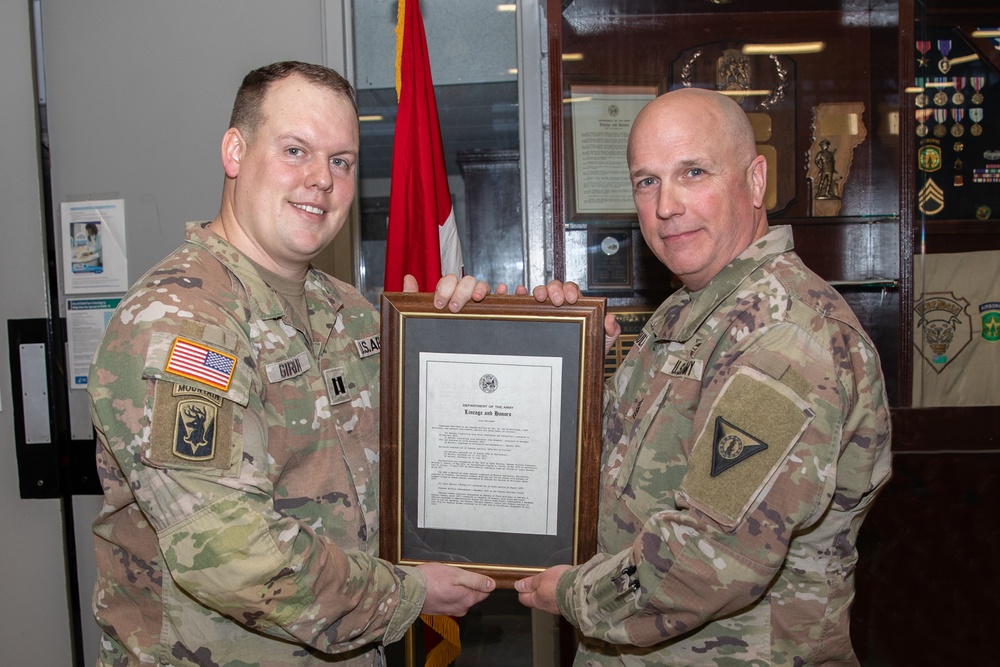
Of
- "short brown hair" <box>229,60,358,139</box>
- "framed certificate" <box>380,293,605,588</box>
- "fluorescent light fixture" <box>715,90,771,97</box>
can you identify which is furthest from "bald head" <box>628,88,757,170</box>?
"fluorescent light fixture" <box>715,90,771,97</box>

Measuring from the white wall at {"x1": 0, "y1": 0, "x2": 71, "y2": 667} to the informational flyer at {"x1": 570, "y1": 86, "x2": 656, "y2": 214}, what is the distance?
2.05 meters

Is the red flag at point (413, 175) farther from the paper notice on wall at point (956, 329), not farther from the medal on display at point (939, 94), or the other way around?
the medal on display at point (939, 94)

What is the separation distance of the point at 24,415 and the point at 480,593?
218 cm

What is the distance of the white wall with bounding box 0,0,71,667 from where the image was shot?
2863 millimetres

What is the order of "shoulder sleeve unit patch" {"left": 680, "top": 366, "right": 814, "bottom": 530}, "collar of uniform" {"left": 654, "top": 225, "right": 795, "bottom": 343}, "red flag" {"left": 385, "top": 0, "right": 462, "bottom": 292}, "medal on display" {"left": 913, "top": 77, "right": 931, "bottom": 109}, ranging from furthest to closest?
1. "medal on display" {"left": 913, "top": 77, "right": 931, "bottom": 109}
2. "red flag" {"left": 385, "top": 0, "right": 462, "bottom": 292}
3. "collar of uniform" {"left": 654, "top": 225, "right": 795, "bottom": 343}
4. "shoulder sleeve unit patch" {"left": 680, "top": 366, "right": 814, "bottom": 530}

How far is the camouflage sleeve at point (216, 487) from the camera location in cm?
131

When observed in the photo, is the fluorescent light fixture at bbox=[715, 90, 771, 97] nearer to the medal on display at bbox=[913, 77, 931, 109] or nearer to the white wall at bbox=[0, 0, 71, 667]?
the medal on display at bbox=[913, 77, 931, 109]

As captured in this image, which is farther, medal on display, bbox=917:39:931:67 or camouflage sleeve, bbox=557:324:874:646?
medal on display, bbox=917:39:931:67

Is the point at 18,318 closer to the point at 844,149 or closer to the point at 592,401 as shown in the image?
the point at 592,401

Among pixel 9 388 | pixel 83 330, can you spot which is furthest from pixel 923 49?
pixel 9 388

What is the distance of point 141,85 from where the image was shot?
2910mm

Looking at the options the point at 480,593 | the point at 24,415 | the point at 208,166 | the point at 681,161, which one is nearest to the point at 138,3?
the point at 208,166

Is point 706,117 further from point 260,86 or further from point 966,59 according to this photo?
point 966,59

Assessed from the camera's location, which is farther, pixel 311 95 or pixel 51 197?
pixel 51 197
